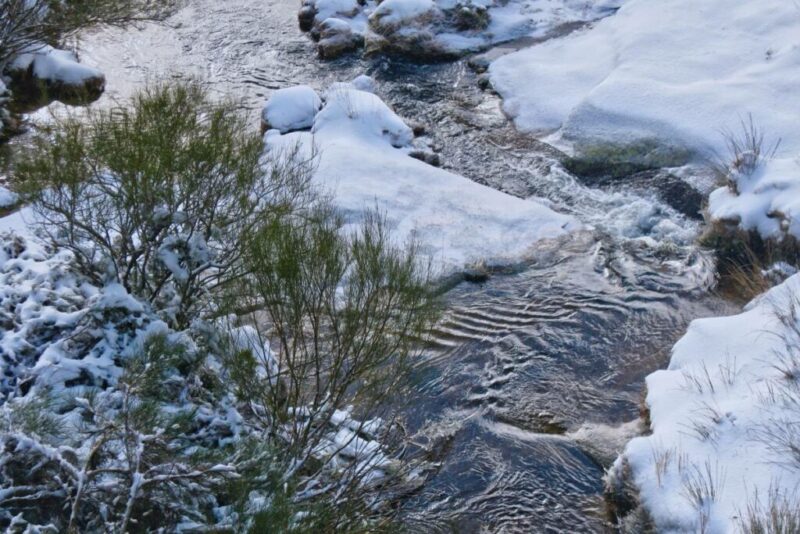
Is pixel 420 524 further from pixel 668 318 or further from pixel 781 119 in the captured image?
pixel 781 119

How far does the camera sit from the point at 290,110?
557 inches

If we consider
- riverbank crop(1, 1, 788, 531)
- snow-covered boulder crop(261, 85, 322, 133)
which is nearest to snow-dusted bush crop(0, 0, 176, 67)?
riverbank crop(1, 1, 788, 531)

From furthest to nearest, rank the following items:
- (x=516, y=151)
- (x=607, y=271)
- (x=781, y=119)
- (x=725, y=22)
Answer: (x=725, y=22) < (x=516, y=151) < (x=781, y=119) < (x=607, y=271)

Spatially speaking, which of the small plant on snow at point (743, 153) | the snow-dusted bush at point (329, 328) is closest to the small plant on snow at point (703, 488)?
the snow-dusted bush at point (329, 328)

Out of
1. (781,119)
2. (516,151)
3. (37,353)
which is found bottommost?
(516,151)

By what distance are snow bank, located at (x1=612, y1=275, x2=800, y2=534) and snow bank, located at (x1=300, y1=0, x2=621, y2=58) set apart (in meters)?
9.86

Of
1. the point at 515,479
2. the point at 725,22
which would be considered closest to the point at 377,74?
the point at 725,22

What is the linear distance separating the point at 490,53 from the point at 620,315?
336 inches

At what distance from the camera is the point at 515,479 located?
313 inches

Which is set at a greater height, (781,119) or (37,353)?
(37,353)

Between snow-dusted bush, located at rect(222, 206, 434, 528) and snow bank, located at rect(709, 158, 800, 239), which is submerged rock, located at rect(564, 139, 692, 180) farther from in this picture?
snow-dusted bush, located at rect(222, 206, 434, 528)

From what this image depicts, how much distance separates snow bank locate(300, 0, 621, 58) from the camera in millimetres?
17125

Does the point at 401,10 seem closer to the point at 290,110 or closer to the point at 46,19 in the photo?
the point at 290,110

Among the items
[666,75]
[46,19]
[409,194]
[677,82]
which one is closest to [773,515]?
[409,194]
